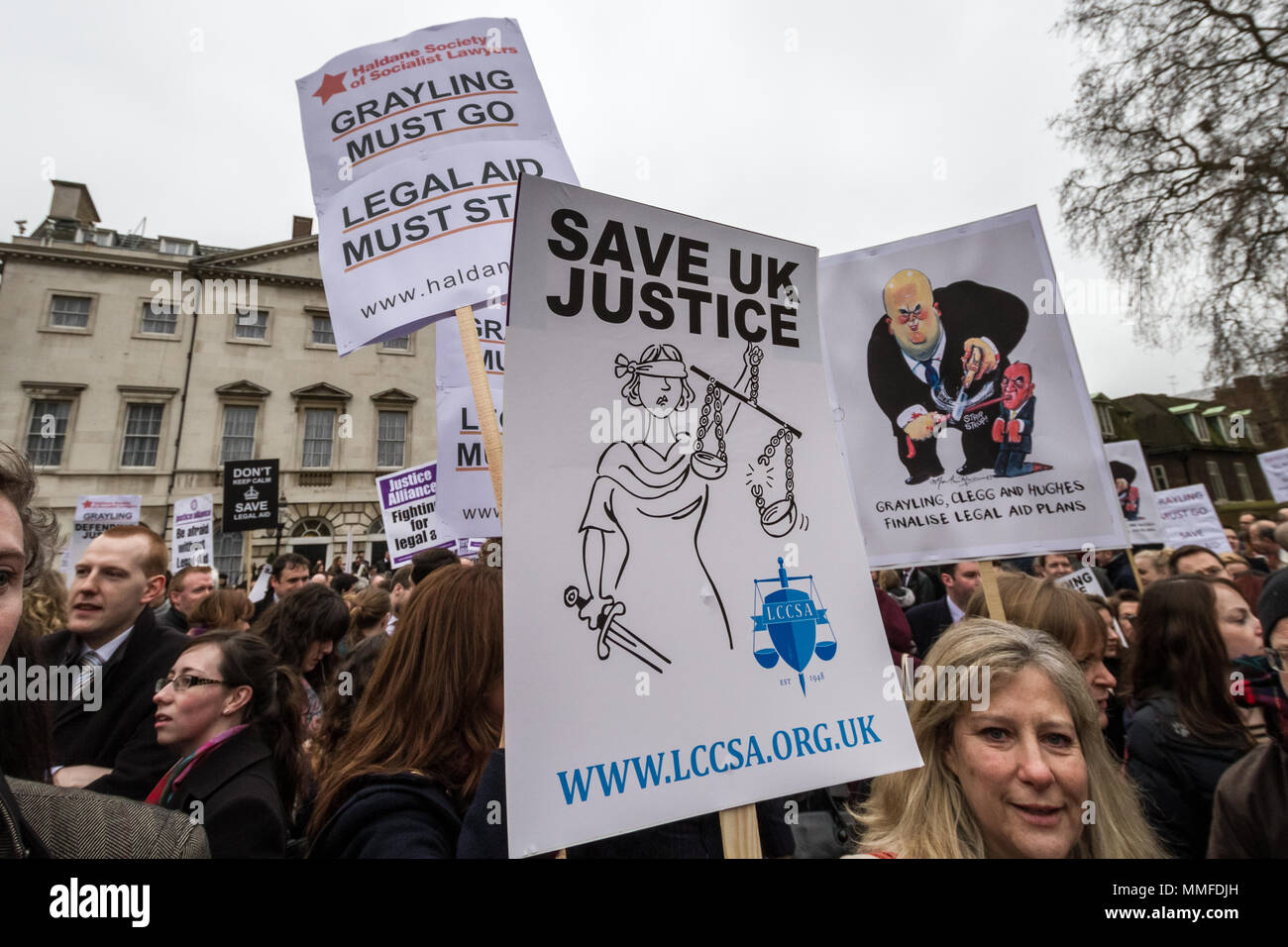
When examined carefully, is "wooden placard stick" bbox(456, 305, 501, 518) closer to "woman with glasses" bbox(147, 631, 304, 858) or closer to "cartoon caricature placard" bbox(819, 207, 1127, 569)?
"woman with glasses" bbox(147, 631, 304, 858)

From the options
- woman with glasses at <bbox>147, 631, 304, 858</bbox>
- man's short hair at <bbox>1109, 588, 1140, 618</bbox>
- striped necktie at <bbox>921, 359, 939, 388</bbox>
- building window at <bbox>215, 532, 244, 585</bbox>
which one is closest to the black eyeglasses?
woman with glasses at <bbox>147, 631, 304, 858</bbox>

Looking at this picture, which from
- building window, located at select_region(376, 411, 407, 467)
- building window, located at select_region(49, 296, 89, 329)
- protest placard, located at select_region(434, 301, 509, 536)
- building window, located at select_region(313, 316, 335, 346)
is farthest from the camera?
building window, located at select_region(313, 316, 335, 346)

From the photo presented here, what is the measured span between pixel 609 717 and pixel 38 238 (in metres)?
35.4

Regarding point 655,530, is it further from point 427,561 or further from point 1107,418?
point 1107,418

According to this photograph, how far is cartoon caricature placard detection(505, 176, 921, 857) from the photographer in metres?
1.26

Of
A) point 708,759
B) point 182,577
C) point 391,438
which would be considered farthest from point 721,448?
point 391,438

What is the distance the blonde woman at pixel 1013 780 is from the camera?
1.60m

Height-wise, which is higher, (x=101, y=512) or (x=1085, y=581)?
(x=101, y=512)

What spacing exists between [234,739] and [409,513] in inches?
219

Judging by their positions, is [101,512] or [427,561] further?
[101,512]

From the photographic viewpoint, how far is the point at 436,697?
5.70ft

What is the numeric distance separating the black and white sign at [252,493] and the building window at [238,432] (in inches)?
655

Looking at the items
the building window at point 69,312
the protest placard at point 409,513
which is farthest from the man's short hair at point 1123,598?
the building window at point 69,312

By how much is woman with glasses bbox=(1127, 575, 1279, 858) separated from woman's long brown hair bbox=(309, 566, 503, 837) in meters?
2.14
